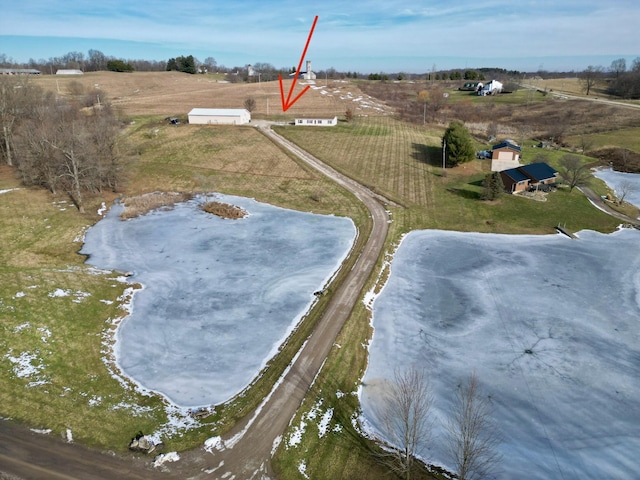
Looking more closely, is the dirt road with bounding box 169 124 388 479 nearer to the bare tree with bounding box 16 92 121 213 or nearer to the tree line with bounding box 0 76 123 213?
the bare tree with bounding box 16 92 121 213

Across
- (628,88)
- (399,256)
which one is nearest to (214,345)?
(399,256)

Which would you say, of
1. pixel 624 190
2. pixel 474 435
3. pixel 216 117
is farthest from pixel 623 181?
pixel 216 117

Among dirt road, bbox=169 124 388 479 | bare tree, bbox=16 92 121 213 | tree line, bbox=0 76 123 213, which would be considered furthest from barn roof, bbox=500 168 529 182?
tree line, bbox=0 76 123 213

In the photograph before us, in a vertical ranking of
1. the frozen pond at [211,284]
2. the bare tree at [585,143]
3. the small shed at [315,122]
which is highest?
the small shed at [315,122]

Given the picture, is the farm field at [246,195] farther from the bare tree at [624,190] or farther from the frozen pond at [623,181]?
the frozen pond at [623,181]

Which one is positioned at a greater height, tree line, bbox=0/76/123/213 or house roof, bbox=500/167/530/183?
tree line, bbox=0/76/123/213

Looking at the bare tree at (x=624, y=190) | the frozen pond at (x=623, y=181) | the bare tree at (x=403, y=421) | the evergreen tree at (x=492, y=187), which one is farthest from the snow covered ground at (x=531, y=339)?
the frozen pond at (x=623, y=181)
